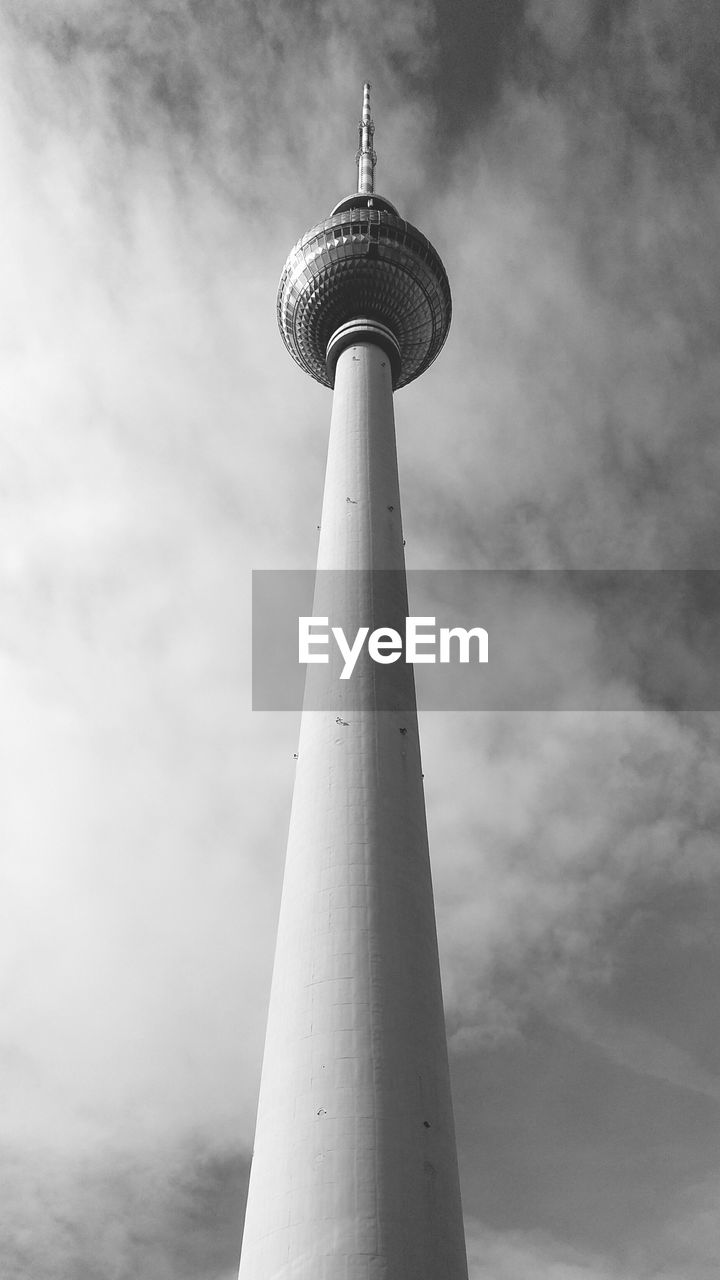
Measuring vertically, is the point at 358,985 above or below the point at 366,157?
below

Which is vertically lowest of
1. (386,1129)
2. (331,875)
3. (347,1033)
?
(386,1129)

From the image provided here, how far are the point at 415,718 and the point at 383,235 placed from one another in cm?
3808

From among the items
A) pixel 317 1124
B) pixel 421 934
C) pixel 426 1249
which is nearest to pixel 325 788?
pixel 421 934

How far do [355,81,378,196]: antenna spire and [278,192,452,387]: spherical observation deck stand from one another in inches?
301

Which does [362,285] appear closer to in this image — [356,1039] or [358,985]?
[358,985]

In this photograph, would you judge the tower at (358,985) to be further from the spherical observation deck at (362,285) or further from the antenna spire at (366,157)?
the antenna spire at (366,157)

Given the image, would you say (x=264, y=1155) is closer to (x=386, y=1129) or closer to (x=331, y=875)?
(x=386, y=1129)

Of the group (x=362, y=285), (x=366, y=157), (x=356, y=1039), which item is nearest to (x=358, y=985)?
(x=356, y=1039)

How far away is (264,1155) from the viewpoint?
104 ft

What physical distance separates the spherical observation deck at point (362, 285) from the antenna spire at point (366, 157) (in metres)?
7.65

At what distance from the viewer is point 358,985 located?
33844mm

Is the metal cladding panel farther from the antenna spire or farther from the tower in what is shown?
the antenna spire

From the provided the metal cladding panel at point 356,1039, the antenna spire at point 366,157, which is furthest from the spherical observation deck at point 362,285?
the metal cladding panel at point 356,1039

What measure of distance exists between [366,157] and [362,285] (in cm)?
1986
